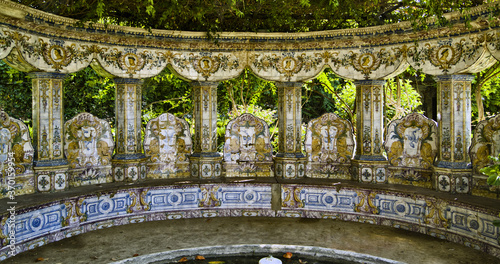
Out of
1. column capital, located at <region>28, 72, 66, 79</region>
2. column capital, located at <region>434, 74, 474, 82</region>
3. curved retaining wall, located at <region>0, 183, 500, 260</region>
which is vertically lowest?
curved retaining wall, located at <region>0, 183, 500, 260</region>

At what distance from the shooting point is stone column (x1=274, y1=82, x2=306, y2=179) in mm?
6969

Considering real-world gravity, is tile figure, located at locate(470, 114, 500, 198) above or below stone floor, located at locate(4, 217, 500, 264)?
above

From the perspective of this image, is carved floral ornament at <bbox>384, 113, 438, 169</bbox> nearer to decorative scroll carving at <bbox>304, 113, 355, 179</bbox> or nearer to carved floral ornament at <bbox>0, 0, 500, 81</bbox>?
decorative scroll carving at <bbox>304, 113, 355, 179</bbox>

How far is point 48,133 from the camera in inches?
229

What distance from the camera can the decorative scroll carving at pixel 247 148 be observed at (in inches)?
281

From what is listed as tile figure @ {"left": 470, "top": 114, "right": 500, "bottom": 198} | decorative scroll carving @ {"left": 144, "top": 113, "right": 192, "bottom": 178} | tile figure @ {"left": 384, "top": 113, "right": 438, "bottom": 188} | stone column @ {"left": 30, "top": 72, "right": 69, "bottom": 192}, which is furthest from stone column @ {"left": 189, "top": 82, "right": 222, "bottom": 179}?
tile figure @ {"left": 470, "top": 114, "right": 500, "bottom": 198}

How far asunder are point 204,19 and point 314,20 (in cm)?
200

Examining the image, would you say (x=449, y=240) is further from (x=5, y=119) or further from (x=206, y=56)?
(x=5, y=119)

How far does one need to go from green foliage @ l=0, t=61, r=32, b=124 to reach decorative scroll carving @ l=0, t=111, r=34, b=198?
4.09 meters

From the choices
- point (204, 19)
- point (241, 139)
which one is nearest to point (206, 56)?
point (204, 19)

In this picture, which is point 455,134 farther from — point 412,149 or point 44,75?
point 44,75

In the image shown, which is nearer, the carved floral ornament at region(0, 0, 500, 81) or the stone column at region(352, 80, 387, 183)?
the carved floral ornament at region(0, 0, 500, 81)

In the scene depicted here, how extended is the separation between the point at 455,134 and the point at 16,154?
6617 mm

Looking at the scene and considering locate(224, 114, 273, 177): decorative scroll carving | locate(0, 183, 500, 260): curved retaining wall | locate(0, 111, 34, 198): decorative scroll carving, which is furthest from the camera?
locate(224, 114, 273, 177): decorative scroll carving
